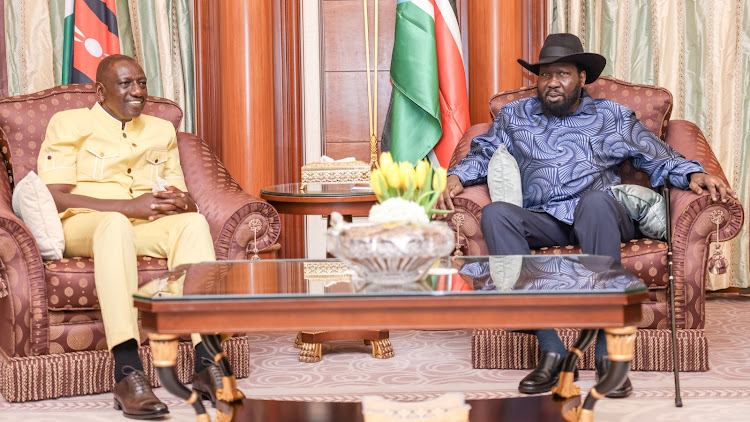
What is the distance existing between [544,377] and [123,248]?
1.45 m

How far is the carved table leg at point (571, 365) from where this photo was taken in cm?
235

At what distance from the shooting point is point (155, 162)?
3525 millimetres

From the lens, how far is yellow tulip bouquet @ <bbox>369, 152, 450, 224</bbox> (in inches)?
82.0

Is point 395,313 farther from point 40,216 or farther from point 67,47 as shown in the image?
point 67,47

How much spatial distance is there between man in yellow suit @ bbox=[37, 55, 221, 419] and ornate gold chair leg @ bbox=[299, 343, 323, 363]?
66cm

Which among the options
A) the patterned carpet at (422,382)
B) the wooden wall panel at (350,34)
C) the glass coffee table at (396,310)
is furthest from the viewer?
the wooden wall panel at (350,34)

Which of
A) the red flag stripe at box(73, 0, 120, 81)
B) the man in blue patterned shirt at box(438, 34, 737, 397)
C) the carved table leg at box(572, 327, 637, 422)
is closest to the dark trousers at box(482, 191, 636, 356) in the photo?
the man in blue patterned shirt at box(438, 34, 737, 397)

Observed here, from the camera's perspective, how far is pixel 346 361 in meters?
3.52

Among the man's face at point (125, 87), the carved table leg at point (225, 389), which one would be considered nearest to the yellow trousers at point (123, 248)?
the carved table leg at point (225, 389)

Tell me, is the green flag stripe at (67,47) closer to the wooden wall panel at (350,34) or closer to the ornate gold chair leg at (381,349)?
the wooden wall panel at (350,34)

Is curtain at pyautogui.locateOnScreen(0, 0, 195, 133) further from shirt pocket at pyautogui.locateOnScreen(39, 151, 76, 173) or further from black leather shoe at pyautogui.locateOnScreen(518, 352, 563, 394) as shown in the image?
black leather shoe at pyautogui.locateOnScreen(518, 352, 563, 394)

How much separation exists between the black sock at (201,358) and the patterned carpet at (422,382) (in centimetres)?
14

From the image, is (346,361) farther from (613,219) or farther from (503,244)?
(613,219)

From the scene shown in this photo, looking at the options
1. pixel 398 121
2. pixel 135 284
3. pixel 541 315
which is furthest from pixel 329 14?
pixel 541 315
